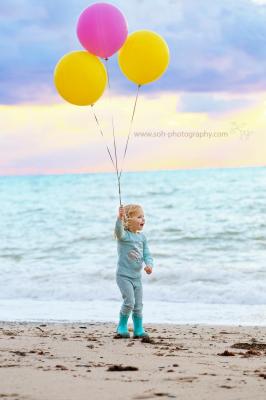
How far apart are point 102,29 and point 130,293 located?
2.58 m

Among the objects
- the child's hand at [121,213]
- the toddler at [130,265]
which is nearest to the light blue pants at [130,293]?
the toddler at [130,265]

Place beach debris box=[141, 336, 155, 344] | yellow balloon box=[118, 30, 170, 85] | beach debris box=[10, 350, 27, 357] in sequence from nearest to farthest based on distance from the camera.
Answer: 1. beach debris box=[10, 350, 27, 357]
2. beach debris box=[141, 336, 155, 344]
3. yellow balloon box=[118, 30, 170, 85]

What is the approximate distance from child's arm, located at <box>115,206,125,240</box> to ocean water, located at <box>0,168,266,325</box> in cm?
226

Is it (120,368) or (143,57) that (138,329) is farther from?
(143,57)

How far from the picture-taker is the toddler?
6.52 m

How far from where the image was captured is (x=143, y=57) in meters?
6.85

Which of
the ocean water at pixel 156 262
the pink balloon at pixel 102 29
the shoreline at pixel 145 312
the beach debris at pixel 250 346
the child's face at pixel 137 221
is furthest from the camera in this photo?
the ocean water at pixel 156 262

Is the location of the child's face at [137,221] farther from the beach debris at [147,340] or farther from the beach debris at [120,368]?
the beach debris at [120,368]

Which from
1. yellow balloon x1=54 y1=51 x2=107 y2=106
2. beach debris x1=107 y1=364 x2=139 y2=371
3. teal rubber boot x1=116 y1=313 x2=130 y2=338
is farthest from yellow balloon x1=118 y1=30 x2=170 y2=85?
beach debris x1=107 y1=364 x2=139 y2=371

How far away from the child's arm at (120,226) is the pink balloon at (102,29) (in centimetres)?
162

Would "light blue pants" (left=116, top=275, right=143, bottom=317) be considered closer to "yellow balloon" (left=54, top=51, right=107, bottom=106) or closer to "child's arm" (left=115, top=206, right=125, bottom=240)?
"child's arm" (left=115, top=206, right=125, bottom=240)

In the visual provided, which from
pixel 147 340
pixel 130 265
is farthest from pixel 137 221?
pixel 147 340

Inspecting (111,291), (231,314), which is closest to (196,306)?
(231,314)

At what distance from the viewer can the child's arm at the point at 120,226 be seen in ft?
20.9
